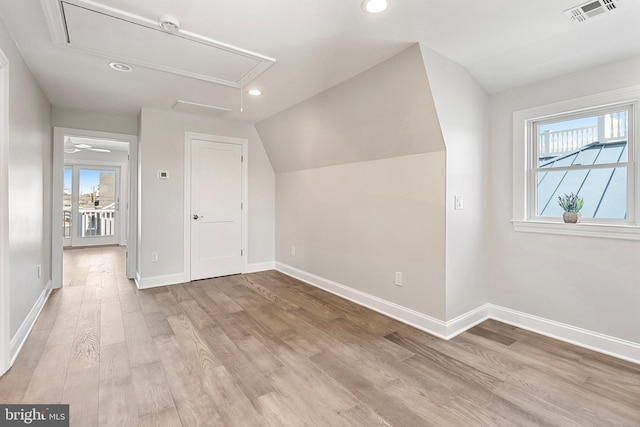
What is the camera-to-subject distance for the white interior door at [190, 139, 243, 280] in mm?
4406

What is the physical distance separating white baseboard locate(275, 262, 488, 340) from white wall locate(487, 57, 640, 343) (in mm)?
402

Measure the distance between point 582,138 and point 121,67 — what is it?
160 inches

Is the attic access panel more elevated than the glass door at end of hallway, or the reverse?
the attic access panel

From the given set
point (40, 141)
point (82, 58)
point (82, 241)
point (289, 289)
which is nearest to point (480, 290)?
point (289, 289)

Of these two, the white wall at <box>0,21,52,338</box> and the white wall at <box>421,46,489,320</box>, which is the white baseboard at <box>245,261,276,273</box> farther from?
the white wall at <box>421,46,489,320</box>

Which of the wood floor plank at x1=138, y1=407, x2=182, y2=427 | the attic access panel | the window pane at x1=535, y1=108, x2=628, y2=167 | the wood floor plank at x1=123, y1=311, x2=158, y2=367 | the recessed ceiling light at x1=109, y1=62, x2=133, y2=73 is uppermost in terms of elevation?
the recessed ceiling light at x1=109, y1=62, x2=133, y2=73

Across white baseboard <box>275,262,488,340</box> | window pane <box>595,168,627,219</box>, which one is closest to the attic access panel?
white baseboard <box>275,262,488,340</box>

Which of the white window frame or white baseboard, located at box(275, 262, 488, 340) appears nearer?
the white window frame

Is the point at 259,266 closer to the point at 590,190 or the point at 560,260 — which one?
the point at 560,260

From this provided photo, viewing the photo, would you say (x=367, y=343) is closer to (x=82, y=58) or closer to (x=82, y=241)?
(x=82, y=58)

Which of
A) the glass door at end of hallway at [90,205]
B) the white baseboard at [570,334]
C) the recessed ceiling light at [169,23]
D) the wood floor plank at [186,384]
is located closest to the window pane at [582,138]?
the white baseboard at [570,334]

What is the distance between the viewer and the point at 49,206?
155 inches

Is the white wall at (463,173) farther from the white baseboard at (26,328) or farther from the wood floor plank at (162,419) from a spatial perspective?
the white baseboard at (26,328)

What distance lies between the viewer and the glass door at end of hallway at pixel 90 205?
305 inches
